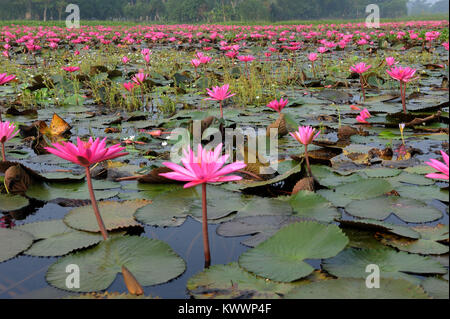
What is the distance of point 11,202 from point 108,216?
0.47m

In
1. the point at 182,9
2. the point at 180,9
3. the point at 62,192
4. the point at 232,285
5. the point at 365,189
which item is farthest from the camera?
the point at 180,9

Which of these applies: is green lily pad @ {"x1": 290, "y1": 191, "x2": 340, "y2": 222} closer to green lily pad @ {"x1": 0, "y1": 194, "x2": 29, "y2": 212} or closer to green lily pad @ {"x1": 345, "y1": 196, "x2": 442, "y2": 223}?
green lily pad @ {"x1": 345, "y1": 196, "x2": 442, "y2": 223}

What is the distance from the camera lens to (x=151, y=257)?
126 centimetres

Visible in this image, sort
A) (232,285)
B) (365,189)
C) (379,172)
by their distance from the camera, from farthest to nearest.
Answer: (379,172) < (365,189) < (232,285)

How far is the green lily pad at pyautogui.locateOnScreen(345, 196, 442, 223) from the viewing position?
4.94 feet

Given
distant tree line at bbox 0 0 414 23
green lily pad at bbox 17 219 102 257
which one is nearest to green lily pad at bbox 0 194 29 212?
green lily pad at bbox 17 219 102 257

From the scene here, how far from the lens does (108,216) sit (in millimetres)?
1583

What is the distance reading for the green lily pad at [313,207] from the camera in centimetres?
152

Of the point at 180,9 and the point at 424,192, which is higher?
the point at 180,9

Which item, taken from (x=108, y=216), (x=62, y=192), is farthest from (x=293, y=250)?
(x=62, y=192)

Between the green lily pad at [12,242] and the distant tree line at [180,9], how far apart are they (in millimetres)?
32995

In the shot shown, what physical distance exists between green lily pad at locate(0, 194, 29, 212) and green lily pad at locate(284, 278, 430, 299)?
123 cm

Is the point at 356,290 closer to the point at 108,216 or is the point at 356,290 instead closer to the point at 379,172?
the point at 108,216

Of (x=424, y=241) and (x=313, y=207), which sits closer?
(x=424, y=241)
